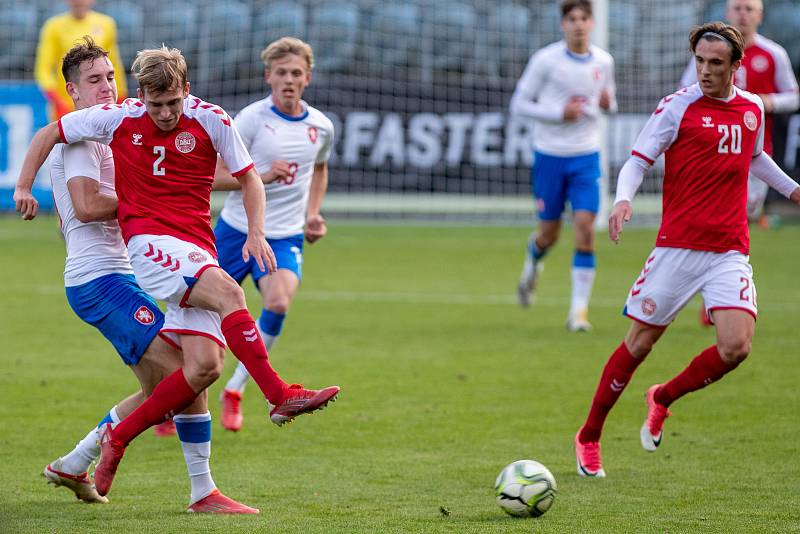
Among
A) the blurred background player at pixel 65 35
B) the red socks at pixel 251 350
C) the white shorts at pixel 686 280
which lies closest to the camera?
the red socks at pixel 251 350

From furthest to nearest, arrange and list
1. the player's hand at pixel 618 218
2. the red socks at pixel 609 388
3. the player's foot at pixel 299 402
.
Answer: the red socks at pixel 609 388 → the player's hand at pixel 618 218 → the player's foot at pixel 299 402

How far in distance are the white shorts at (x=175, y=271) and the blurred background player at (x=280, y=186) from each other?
2017 mm

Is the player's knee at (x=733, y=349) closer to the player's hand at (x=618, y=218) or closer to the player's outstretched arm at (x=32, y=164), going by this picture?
the player's hand at (x=618, y=218)

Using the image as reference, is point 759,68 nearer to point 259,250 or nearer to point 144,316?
point 259,250

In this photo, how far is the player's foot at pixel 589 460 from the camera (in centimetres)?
587

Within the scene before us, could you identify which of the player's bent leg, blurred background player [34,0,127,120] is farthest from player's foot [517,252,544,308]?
blurred background player [34,0,127,120]

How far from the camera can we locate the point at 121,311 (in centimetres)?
533

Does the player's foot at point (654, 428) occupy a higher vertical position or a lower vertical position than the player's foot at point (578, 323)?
higher

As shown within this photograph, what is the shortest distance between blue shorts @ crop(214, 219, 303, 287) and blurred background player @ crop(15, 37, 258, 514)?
5.91 ft

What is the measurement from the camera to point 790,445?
21.1 feet

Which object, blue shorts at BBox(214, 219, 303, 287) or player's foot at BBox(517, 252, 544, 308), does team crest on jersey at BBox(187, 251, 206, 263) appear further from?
player's foot at BBox(517, 252, 544, 308)

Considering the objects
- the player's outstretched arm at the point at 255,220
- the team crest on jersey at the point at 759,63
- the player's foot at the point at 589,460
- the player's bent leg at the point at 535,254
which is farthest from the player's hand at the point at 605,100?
the player's outstretched arm at the point at 255,220

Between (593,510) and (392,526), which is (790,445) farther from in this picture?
(392,526)

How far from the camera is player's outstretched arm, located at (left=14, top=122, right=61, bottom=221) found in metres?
5.16
